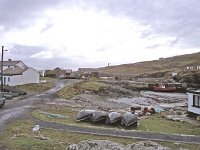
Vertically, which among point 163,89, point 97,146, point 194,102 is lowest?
point 97,146

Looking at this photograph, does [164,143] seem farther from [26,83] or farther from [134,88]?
[134,88]

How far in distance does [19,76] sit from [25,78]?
2.35 m

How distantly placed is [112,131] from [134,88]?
6733cm

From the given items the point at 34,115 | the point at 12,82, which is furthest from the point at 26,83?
the point at 34,115

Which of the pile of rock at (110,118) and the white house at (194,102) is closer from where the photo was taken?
the pile of rock at (110,118)

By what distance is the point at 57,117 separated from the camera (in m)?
32.0

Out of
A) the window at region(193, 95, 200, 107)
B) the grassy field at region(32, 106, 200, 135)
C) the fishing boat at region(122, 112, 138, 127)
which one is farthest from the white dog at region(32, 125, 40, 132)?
the window at region(193, 95, 200, 107)

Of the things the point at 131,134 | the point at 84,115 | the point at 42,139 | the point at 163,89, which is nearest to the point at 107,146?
the point at 42,139

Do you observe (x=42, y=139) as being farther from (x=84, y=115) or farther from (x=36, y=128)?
(x=84, y=115)

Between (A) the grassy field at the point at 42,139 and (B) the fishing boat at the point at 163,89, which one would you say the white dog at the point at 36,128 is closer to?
(A) the grassy field at the point at 42,139

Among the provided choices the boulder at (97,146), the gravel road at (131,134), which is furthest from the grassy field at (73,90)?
the boulder at (97,146)

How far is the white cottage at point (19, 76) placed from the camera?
65.5 m

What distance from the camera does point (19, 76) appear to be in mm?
67562

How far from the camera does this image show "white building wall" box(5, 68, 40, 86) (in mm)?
65625
